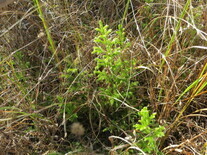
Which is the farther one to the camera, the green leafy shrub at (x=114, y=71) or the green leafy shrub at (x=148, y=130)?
the green leafy shrub at (x=114, y=71)

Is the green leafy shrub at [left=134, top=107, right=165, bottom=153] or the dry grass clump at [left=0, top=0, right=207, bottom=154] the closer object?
the green leafy shrub at [left=134, top=107, right=165, bottom=153]

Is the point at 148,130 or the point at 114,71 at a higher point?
the point at 114,71

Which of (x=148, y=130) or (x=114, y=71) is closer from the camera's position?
(x=148, y=130)

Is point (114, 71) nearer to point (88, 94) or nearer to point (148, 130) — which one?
point (88, 94)

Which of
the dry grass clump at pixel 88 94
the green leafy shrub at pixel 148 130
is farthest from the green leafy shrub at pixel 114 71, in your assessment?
the green leafy shrub at pixel 148 130

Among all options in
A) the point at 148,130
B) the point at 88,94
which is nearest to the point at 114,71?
the point at 88,94

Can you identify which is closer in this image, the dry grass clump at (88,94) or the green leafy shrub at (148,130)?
the green leafy shrub at (148,130)

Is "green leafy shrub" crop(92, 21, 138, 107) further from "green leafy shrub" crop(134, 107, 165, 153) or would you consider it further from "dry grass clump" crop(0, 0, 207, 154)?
"green leafy shrub" crop(134, 107, 165, 153)

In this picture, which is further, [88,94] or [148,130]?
[88,94]

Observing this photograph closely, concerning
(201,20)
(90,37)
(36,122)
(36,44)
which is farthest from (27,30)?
(201,20)

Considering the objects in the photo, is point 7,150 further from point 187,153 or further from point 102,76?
point 187,153

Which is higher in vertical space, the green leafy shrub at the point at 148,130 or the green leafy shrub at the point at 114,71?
the green leafy shrub at the point at 114,71

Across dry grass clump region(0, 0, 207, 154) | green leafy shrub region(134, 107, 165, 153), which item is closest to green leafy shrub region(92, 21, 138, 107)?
dry grass clump region(0, 0, 207, 154)

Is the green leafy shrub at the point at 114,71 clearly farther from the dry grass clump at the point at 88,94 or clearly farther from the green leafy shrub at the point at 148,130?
the green leafy shrub at the point at 148,130
